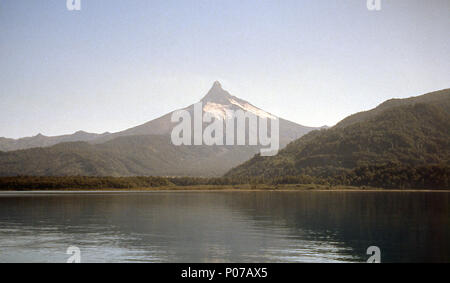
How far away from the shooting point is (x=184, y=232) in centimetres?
6069

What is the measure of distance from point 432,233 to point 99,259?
134ft

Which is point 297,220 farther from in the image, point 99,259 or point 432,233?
point 99,259

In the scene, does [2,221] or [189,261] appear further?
[2,221]

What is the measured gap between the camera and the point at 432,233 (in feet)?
186

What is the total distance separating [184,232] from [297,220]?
2425 cm

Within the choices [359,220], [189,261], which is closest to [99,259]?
[189,261]

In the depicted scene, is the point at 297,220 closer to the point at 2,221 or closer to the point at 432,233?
the point at 432,233
